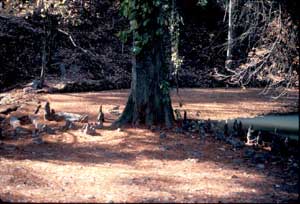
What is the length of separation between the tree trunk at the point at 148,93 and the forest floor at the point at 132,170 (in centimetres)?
41

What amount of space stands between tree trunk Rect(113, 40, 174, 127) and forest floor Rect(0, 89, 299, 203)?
1.33 feet

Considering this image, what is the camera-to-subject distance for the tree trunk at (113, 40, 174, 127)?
10.3 meters

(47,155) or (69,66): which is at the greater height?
(69,66)

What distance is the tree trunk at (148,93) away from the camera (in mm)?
10305

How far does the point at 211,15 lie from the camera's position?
25.4 m

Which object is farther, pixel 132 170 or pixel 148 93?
pixel 148 93

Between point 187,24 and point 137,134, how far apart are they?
1642 centimetres

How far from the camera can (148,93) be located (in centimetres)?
1031

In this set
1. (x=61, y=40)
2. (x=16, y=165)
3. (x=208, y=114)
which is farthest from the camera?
(x=61, y=40)

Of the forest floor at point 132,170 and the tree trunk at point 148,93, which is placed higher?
the tree trunk at point 148,93

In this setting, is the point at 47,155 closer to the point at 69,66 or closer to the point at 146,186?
the point at 146,186

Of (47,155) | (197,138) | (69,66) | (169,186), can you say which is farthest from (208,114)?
(69,66)

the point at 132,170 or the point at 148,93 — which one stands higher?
the point at 148,93

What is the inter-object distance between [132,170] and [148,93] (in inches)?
126
